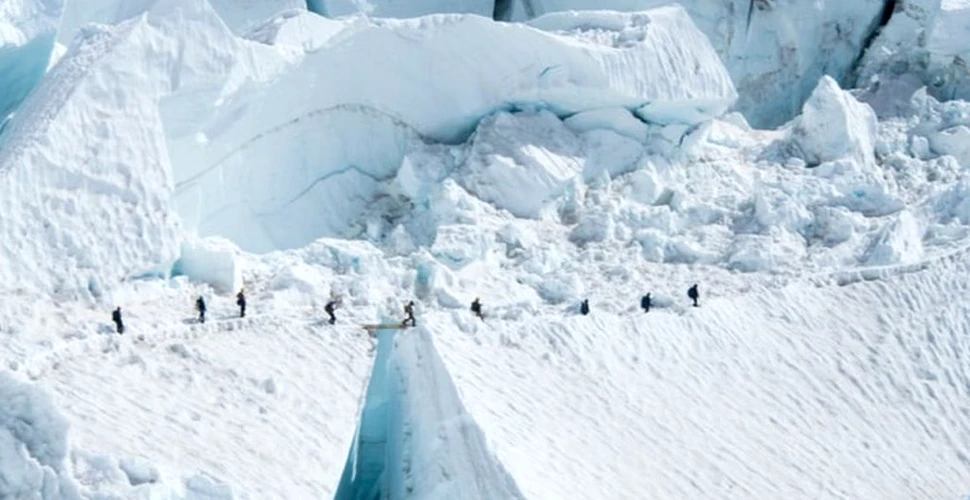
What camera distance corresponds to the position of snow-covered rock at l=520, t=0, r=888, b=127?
24797mm

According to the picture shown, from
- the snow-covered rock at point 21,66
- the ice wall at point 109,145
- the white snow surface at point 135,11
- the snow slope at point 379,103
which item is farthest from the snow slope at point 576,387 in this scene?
the white snow surface at point 135,11

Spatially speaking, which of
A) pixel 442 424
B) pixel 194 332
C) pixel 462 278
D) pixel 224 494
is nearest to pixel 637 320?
pixel 462 278

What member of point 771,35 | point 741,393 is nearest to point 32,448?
point 741,393

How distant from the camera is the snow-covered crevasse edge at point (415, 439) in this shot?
1387 cm

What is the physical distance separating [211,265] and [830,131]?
8.84 metres

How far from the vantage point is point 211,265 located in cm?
1722

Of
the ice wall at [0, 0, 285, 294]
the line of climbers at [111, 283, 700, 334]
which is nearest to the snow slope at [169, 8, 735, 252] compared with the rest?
the ice wall at [0, 0, 285, 294]

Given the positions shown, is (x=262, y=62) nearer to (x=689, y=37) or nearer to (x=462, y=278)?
(x=462, y=278)

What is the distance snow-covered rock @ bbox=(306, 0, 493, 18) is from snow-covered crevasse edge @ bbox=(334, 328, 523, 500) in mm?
9031

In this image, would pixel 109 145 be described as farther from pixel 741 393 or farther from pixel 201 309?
pixel 741 393

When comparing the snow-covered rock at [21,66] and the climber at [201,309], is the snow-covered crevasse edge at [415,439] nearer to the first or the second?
the climber at [201,309]

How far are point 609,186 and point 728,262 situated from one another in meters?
2.00

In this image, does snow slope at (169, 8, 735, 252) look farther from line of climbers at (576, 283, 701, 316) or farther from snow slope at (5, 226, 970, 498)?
line of climbers at (576, 283, 701, 316)

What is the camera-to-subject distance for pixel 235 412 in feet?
47.9
